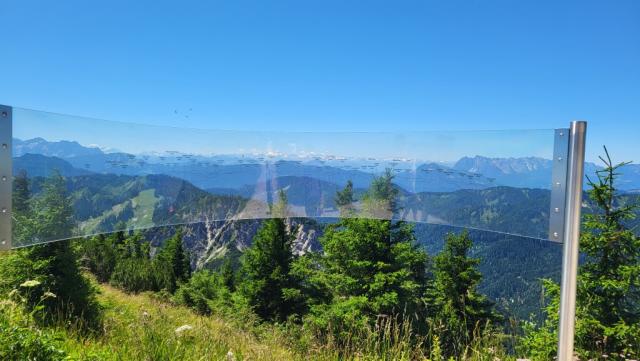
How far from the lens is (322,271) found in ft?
82.4

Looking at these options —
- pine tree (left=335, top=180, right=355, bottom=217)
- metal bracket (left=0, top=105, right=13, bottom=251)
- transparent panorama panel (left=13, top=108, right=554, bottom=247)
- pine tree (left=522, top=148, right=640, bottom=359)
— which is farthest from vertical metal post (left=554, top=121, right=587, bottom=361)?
pine tree (left=522, top=148, right=640, bottom=359)

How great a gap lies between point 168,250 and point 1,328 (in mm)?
43069

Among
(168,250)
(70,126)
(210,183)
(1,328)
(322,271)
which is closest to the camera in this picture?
(1,328)

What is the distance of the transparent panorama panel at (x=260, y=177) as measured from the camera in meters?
2.70

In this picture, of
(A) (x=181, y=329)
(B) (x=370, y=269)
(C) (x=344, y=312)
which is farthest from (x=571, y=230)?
(B) (x=370, y=269)

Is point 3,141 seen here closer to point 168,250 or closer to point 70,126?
point 70,126

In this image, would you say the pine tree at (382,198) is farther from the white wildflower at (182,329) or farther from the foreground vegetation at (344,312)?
the white wildflower at (182,329)

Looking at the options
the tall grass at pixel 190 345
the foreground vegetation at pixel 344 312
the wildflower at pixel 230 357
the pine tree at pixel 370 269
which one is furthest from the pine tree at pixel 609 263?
the pine tree at pixel 370 269

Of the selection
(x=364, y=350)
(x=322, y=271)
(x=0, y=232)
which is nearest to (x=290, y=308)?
(x=322, y=271)

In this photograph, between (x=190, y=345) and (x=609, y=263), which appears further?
(x=609, y=263)

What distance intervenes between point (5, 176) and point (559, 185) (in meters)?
3.29

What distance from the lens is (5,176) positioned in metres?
2.41

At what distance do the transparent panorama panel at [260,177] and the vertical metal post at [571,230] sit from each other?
0.17 meters

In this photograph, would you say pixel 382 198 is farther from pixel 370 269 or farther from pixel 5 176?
pixel 370 269
